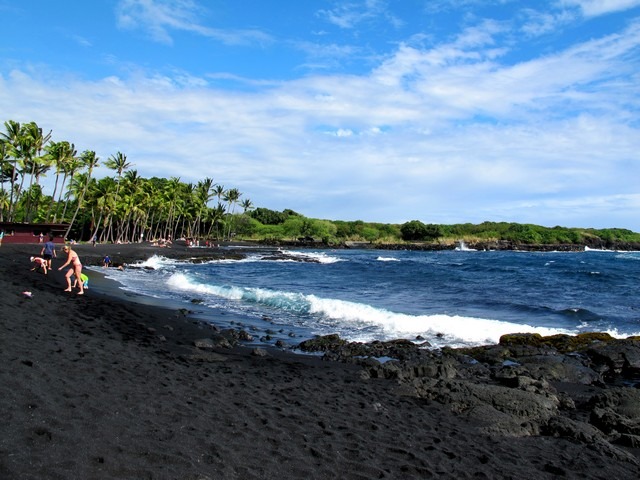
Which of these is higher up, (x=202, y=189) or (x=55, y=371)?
(x=202, y=189)

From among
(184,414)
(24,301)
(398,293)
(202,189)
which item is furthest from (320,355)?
(202,189)

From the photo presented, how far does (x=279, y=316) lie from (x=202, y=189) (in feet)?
274

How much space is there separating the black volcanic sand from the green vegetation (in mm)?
48938

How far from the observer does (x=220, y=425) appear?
19.1ft

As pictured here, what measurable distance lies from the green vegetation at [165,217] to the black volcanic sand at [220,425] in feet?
161

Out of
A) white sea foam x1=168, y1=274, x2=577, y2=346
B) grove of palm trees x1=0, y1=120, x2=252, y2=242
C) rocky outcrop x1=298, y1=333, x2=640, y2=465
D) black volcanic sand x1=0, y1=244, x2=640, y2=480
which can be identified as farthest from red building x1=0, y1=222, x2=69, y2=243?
rocky outcrop x1=298, y1=333, x2=640, y2=465

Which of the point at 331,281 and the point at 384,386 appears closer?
the point at 384,386

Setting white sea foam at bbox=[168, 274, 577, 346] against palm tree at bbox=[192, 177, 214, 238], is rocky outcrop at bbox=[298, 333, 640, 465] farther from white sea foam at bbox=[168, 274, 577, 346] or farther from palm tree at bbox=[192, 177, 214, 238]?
palm tree at bbox=[192, 177, 214, 238]

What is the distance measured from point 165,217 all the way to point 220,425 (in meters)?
89.4

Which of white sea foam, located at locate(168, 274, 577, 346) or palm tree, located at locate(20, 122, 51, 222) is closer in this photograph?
white sea foam, located at locate(168, 274, 577, 346)

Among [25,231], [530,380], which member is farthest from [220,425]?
[25,231]

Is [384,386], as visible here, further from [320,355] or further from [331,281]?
[331,281]

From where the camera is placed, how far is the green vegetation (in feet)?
168

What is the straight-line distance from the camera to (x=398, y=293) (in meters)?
26.4
